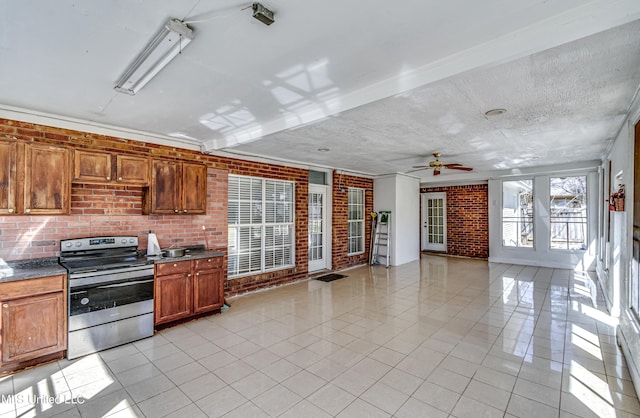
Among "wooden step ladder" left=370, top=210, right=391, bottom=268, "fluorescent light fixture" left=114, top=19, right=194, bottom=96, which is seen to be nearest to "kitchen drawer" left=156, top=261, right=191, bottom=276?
"fluorescent light fixture" left=114, top=19, right=194, bottom=96

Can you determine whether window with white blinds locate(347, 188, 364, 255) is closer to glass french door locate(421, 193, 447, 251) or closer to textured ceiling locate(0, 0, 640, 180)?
glass french door locate(421, 193, 447, 251)

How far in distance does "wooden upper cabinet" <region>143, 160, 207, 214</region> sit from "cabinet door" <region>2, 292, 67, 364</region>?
58.4 inches

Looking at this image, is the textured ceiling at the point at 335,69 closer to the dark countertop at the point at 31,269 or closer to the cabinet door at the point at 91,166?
the cabinet door at the point at 91,166

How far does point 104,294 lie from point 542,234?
9.20 m

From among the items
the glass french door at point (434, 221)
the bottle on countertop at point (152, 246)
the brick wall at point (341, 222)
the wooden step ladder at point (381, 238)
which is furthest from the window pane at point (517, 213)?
the bottle on countertop at point (152, 246)

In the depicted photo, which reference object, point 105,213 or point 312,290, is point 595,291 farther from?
point 105,213

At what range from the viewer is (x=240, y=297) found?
5.29 m

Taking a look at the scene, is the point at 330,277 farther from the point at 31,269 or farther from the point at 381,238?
the point at 31,269

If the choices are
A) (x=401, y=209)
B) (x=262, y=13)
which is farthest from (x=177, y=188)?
(x=401, y=209)

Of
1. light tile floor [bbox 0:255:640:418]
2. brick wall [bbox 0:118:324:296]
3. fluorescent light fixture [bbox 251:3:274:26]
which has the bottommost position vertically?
light tile floor [bbox 0:255:640:418]

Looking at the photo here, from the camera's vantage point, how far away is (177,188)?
14.2 ft

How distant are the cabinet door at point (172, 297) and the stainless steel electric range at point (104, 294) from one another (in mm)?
106

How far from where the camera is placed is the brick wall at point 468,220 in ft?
30.2

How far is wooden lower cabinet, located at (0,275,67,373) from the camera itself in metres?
2.80
